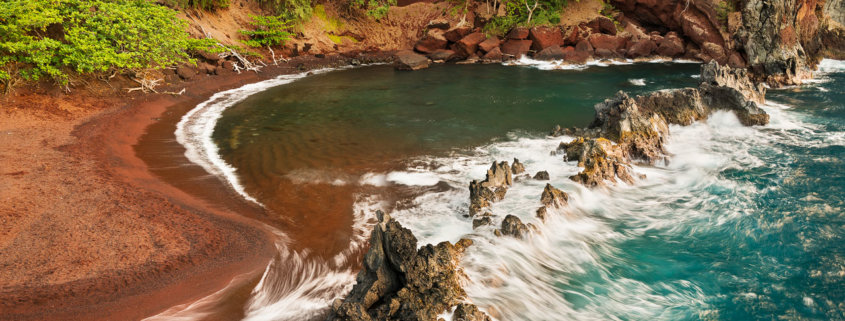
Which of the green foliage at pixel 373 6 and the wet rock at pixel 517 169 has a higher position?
the green foliage at pixel 373 6

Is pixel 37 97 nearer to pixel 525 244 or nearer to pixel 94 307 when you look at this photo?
pixel 94 307

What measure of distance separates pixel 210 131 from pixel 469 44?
22.4m

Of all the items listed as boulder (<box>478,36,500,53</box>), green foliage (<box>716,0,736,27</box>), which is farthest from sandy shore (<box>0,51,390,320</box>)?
green foliage (<box>716,0,736,27</box>)

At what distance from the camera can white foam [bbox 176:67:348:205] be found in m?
10.4

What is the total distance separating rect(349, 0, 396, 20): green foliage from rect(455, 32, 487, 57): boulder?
7903mm

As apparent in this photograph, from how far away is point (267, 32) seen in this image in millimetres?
27609

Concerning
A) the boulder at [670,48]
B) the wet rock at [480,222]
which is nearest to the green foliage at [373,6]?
the boulder at [670,48]

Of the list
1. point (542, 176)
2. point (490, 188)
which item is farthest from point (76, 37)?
point (542, 176)

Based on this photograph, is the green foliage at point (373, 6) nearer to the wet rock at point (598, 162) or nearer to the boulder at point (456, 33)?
the boulder at point (456, 33)

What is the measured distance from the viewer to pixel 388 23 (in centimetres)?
3875

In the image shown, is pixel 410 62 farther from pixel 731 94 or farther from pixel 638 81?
pixel 731 94

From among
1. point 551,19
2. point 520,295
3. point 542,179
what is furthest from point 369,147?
point 551,19

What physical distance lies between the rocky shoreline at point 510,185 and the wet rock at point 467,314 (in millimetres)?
11

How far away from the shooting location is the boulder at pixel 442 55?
32281mm
